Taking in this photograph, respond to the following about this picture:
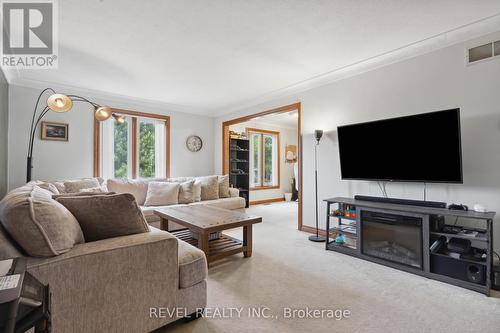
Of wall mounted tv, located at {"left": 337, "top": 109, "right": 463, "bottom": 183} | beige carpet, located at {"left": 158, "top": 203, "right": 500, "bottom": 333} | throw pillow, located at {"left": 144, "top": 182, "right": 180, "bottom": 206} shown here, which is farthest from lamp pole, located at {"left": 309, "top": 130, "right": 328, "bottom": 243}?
throw pillow, located at {"left": 144, "top": 182, "right": 180, "bottom": 206}

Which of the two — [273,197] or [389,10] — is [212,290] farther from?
[273,197]

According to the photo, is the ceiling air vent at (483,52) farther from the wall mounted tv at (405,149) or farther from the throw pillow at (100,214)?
the throw pillow at (100,214)

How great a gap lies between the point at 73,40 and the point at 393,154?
3.80 meters

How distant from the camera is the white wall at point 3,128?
3.26 m

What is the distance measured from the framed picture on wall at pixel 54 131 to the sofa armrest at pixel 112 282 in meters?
3.69

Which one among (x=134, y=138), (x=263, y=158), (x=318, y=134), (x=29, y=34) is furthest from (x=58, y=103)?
(x=263, y=158)

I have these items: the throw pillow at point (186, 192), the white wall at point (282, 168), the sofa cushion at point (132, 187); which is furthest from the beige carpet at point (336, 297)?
the white wall at point (282, 168)

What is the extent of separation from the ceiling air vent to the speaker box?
1.99 metres

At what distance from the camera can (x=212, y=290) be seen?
2.15 meters

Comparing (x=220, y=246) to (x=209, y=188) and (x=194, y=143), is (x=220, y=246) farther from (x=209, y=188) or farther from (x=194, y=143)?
(x=194, y=143)

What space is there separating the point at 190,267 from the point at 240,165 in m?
4.94

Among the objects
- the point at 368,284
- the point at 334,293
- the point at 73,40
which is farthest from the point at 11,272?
the point at 73,40

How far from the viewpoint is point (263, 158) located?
24.4 ft

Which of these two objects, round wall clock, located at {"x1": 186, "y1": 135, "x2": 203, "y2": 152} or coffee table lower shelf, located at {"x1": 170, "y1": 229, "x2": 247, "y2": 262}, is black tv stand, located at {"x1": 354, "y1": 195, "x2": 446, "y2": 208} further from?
round wall clock, located at {"x1": 186, "y1": 135, "x2": 203, "y2": 152}
